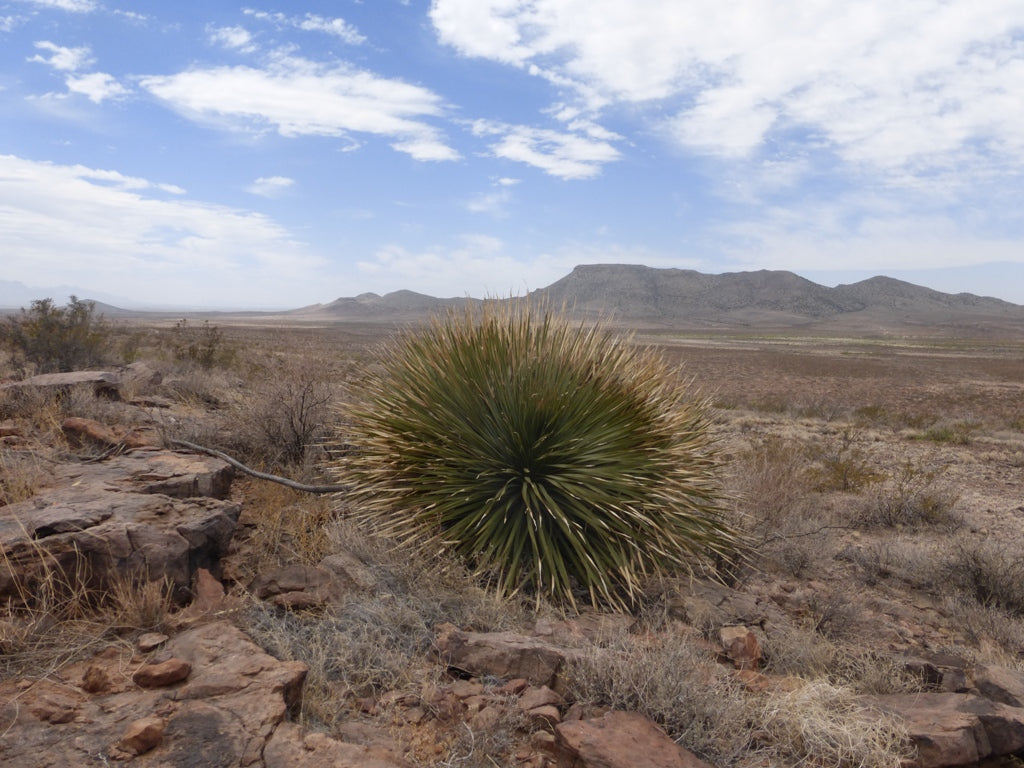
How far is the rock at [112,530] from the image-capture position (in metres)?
3.06

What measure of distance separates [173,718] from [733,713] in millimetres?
2085

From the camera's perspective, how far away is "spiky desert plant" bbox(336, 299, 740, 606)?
3992 millimetres

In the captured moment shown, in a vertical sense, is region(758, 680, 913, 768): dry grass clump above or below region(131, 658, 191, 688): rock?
below

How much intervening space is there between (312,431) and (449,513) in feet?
7.94

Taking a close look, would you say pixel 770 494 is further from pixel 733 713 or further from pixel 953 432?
pixel 953 432

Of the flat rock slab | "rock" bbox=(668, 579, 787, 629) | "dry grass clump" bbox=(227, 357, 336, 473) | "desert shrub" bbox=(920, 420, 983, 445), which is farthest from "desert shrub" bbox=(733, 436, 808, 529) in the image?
"desert shrub" bbox=(920, 420, 983, 445)

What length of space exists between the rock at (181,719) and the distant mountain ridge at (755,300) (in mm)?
112932

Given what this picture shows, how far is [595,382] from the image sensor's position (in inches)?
173

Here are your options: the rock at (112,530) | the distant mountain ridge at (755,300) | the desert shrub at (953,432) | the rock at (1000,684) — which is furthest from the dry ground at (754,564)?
the distant mountain ridge at (755,300)

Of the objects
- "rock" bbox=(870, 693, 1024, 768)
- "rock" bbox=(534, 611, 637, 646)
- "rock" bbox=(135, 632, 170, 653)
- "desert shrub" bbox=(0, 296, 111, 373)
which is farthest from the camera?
"desert shrub" bbox=(0, 296, 111, 373)

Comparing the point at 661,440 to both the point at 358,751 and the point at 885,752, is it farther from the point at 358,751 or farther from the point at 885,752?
the point at 358,751

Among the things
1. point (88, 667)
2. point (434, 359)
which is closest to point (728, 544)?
point (434, 359)

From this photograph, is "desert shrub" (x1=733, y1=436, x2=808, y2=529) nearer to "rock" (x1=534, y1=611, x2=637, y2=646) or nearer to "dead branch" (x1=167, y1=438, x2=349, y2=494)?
"rock" (x1=534, y1=611, x2=637, y2=646)

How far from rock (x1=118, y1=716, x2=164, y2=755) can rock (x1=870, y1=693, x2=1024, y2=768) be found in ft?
9.23
